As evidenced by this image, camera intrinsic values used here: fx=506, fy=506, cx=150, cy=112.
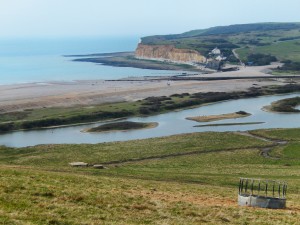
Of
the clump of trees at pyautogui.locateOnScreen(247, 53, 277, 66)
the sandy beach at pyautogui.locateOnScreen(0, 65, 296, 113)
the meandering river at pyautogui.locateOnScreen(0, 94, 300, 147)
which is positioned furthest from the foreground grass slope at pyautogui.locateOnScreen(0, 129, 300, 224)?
the clump of trees at pyautogui.locateOnScreen(247, 53, 277, 66)

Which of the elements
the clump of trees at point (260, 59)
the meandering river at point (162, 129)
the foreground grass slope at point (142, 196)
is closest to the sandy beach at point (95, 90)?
the meandering river at point (162, 129)

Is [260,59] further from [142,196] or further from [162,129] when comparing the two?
[142,196]

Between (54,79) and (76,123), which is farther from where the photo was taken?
(54,79)

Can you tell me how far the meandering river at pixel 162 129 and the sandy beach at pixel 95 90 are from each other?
60.0 feet

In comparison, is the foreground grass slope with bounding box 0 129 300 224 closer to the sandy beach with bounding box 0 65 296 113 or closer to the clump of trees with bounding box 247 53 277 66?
the sandy beach with bounding box 0 65 296 113

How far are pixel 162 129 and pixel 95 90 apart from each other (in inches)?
1925

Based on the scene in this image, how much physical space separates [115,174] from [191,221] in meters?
18.9

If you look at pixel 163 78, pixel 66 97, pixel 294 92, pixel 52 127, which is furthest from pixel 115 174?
pixel 163 78

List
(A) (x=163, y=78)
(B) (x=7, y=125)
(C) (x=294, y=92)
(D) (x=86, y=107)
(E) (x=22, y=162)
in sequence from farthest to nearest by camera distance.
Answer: (A) (x=163, y=78) < (C) (x=294, y=92) < (D) (x=86, y=107) < (B) (x=7, y=125) < (E) (x=22, y=162)

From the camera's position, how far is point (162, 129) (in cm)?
7925

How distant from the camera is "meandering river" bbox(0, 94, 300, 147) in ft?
240

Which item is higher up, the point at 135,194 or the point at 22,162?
the point at 135,194

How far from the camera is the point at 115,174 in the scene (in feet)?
120

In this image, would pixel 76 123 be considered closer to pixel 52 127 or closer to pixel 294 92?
pixel 52 127
